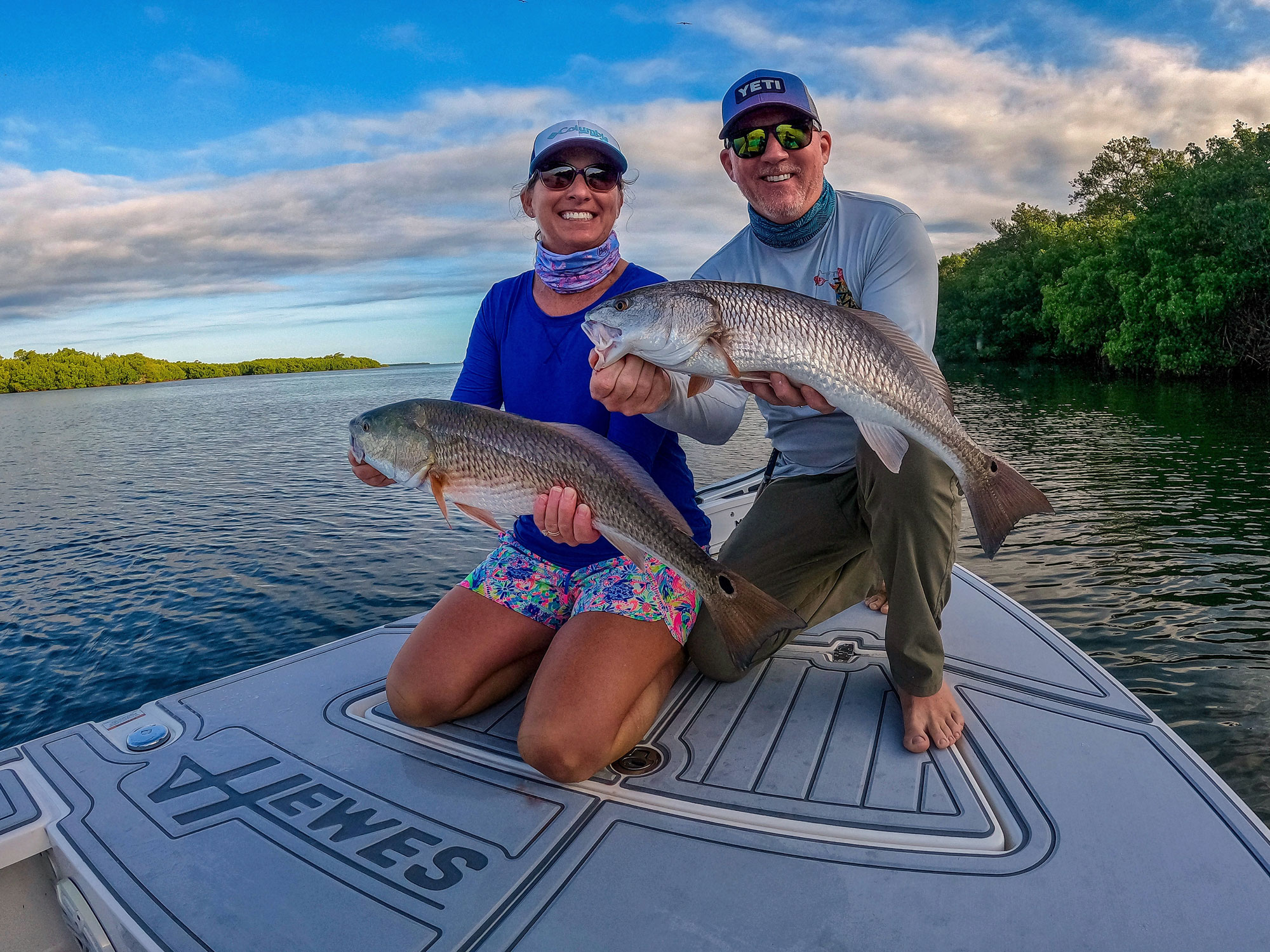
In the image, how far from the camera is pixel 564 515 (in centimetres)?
315

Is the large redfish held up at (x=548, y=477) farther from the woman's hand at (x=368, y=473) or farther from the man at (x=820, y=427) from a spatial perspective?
the man at (x=820, y=427)

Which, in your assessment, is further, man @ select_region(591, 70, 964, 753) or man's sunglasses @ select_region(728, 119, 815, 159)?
man's sunglasses @ select_region(728, 119, 815, 159)

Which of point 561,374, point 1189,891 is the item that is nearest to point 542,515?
point 561,374

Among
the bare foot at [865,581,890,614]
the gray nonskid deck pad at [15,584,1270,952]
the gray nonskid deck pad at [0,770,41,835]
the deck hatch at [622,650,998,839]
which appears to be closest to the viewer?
the gray nonskid deck pad at [15,584,1270,952]

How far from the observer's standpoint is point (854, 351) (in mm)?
3055

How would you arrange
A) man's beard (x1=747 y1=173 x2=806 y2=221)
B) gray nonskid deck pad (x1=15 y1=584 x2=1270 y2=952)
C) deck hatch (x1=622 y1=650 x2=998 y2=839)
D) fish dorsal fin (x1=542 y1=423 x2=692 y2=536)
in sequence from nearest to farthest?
gray nonskid deck pad (x1=15 y1=584 x2=1270 y2=952)
deck hatch (x1=622 y1=650 x2=998 y2=839)
fish dorsal fin (x1=542 y1=423 x2=692 y2=536)
man's beard (x1=747 y1=173 x2=806 y2=221)

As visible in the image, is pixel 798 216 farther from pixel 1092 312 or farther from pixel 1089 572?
pixel 1092 312

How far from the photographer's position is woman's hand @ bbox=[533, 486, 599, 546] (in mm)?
3141

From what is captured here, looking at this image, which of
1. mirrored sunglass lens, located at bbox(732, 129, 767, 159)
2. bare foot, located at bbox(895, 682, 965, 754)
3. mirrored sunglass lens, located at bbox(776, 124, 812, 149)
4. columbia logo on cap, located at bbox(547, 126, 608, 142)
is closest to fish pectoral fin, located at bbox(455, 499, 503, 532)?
columbia logo on cap, located at bbox(547, 126, 608, 142)

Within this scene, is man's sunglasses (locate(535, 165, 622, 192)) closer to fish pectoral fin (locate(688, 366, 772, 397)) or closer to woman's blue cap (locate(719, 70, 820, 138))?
woman's blue cap (locate(719, 70, 820, 138))

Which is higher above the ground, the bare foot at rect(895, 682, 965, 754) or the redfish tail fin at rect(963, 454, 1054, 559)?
the redfish tail fin at rect(963, 454, 1054, 559)

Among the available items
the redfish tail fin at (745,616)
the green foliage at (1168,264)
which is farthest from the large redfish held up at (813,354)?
the green foliage at (1168,264)

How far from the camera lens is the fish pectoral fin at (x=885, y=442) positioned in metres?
3.17

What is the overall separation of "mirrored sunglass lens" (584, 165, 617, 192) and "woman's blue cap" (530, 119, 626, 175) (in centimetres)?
5
